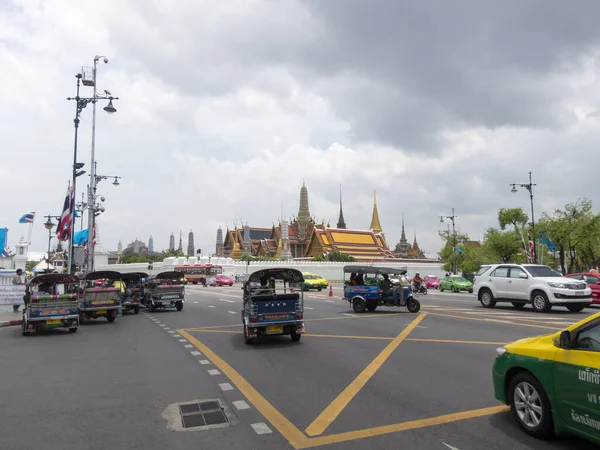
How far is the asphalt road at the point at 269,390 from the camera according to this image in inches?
204

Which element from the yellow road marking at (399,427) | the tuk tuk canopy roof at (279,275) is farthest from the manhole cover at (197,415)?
the tuk tuk canopy roof at (279,275)

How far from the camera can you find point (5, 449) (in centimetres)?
500

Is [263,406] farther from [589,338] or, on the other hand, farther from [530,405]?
[589,338]

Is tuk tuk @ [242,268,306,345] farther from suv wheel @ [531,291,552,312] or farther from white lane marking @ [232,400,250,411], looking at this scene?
suv wheel @ [531,291,552,312]

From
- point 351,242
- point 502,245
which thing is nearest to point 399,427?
point 502,245

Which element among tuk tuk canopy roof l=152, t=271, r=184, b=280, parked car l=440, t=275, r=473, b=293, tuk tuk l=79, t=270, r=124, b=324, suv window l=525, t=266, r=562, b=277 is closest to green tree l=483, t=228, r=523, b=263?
parked car l=440, t=275, r=473, b=293

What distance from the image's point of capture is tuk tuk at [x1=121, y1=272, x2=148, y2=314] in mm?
21594

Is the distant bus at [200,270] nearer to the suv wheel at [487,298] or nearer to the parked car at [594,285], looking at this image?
the suv wheel at [487,298]

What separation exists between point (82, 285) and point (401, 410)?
53.3 ft

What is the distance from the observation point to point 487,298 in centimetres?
2081

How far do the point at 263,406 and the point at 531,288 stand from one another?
1514 centimetres

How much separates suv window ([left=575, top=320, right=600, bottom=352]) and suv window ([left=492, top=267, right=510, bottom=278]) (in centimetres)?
1630

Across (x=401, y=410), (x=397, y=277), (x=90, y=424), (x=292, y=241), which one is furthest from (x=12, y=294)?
(x=292, y=241)

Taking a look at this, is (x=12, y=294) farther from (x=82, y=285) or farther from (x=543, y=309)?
(x=543, y=309)
